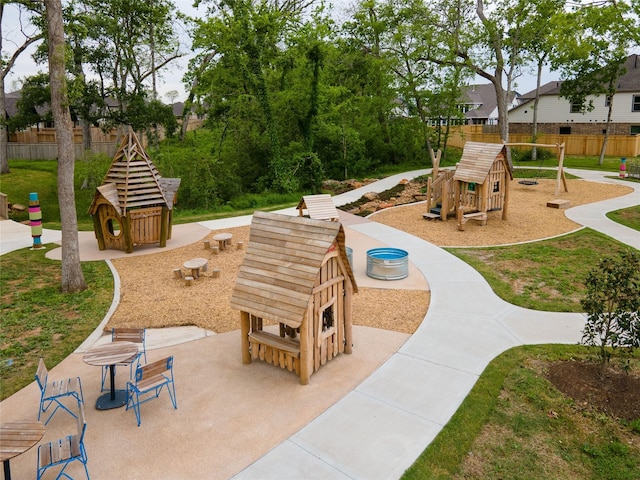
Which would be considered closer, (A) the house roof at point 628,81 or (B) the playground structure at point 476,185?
(B) the playground structure at point 476,185

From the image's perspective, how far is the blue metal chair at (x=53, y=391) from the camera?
6.66 meters

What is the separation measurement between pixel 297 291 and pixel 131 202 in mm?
9491

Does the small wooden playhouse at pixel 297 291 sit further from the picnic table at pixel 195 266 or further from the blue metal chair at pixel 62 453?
the picnic table at pixel 195 266

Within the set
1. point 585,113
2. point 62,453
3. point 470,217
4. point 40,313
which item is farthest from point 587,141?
point 62,453

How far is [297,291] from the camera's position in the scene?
24.2ft

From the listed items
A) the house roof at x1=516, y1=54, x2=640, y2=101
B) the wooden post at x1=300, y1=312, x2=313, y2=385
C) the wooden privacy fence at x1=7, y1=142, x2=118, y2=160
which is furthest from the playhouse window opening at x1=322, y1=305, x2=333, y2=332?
the house roof at x1=516, y1=54, x2=640, y2=101

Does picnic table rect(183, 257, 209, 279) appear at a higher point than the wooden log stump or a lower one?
lower

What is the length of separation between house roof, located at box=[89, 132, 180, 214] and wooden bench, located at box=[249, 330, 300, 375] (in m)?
8.42

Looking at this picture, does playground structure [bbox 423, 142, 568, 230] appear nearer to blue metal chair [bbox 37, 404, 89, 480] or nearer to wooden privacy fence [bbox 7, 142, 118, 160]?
blue metal chair [bbox 37, 404, 89, 480]

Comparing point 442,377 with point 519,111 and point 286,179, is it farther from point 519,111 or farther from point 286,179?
point 519,111

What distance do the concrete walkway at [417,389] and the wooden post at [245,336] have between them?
194 cm

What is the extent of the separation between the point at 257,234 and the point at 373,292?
4.48 m

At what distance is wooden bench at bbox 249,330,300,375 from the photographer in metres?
7.86

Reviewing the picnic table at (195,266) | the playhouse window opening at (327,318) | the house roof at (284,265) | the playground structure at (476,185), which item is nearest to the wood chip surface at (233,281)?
the picnic table at (195,266)
